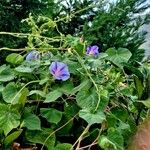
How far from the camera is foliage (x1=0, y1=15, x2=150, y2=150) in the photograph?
35.2 inches

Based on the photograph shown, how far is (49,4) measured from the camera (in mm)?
4008

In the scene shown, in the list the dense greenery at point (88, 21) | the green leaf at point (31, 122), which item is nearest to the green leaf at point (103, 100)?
the green leaf at point (31, 122)

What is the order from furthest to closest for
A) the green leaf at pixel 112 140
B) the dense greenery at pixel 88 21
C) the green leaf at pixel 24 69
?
1. the dense greenery at pixel 88 21
2. the green leaf at pixel 24 69
3. the green leaf at pixel 112 140

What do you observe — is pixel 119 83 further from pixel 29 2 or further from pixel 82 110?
pixel 29 2

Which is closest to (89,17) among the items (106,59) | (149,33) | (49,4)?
(49,4)

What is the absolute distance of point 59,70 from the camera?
36.6 inches

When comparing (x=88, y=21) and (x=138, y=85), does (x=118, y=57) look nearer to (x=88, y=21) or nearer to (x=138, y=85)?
(x=138, y=85)

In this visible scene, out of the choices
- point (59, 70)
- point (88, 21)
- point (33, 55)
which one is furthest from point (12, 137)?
point (88, 21)

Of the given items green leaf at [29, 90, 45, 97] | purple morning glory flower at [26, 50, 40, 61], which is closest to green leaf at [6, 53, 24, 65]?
purple morning glory flower at [26, 50, 40, 61]

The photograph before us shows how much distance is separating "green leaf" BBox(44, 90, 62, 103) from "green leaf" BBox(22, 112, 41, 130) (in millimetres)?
35

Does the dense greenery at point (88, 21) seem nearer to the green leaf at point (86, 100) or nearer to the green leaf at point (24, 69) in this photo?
the green leaf at point (24, 69)

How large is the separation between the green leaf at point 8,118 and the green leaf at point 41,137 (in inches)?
1.1

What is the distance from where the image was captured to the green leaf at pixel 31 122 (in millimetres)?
897

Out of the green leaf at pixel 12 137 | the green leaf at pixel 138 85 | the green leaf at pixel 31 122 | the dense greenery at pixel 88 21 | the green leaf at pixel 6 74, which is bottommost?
the dense greenery at pixel 88 21
